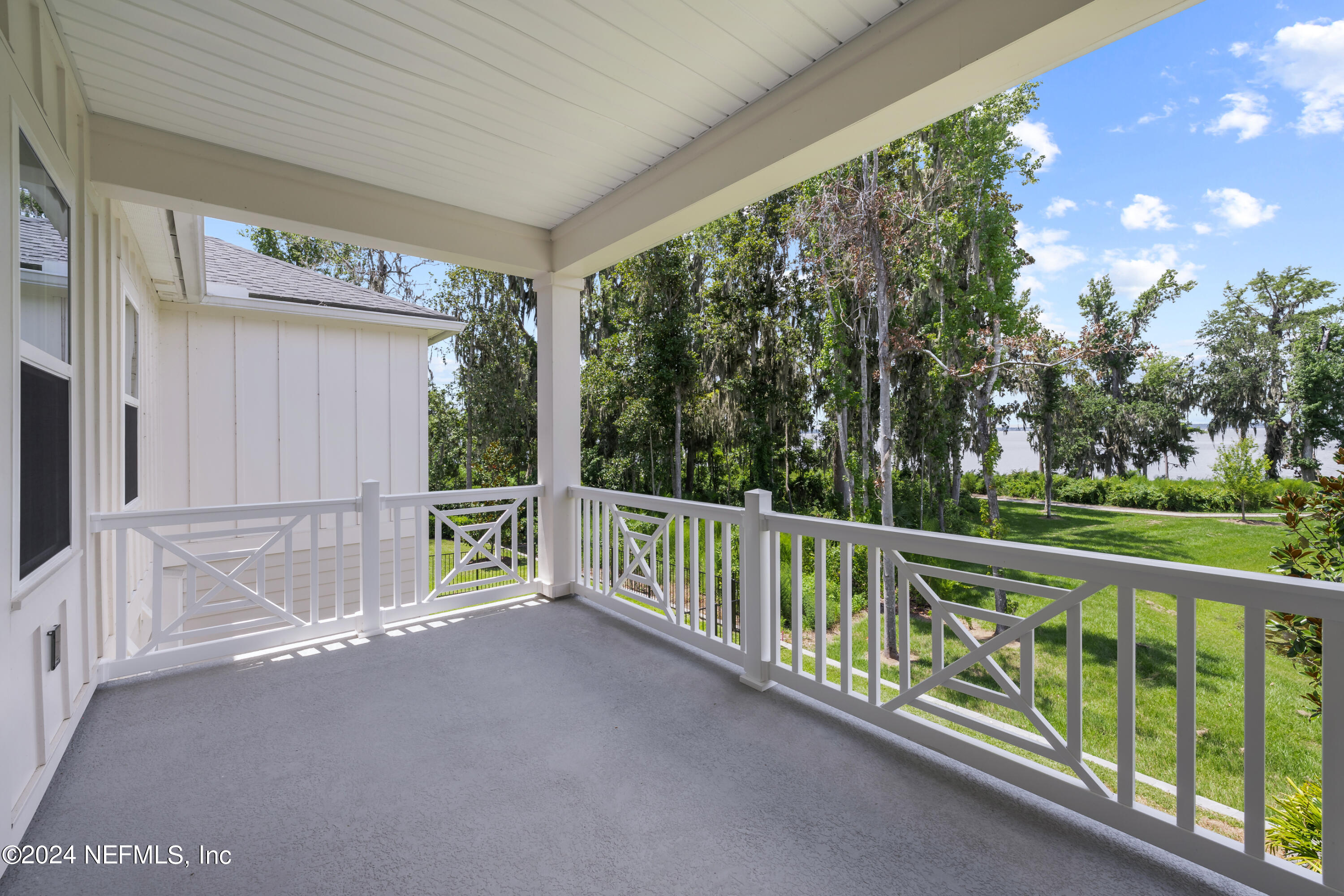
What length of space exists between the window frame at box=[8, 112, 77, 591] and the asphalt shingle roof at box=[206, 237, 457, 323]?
3.14m

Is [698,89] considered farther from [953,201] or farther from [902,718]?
[953,201]

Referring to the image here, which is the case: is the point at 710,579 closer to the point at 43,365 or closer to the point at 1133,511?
the point at 43,365

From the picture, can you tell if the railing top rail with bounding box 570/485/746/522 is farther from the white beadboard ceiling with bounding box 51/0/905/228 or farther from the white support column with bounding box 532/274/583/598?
the white beadboard ceiling with bounding box 51/0/905/228

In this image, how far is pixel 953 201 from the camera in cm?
907

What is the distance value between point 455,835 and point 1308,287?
949 cm

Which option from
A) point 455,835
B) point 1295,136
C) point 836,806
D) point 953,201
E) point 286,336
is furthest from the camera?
point 953,201

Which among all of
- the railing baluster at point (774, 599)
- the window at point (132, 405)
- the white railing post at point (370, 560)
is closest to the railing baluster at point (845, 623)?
the railing baluster at point (774, 599)

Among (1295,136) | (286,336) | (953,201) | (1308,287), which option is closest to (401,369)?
(286,336)

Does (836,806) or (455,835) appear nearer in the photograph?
(455,835)

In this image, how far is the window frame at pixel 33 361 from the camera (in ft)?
5.62

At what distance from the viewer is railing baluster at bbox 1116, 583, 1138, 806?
172 cm

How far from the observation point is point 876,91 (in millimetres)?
2102

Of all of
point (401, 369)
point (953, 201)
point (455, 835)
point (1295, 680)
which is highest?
point (953, 201)

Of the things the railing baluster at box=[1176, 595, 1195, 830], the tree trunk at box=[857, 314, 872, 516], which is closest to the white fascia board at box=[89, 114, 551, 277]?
the railing baluster at box=[1176, 595, 1195, 830]
